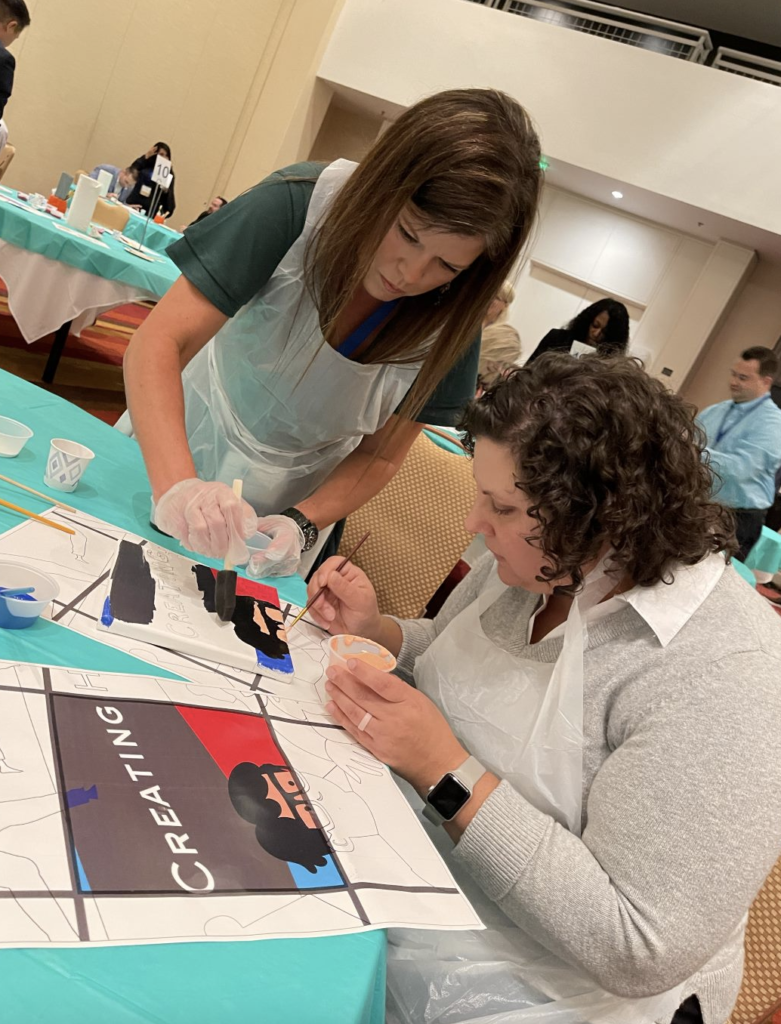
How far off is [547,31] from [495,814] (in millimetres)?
8217

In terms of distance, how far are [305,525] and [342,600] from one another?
0.22 meters

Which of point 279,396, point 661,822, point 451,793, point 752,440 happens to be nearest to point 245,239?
point 279,396

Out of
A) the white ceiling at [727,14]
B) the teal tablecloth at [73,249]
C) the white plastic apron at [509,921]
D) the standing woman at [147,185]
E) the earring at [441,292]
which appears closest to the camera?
the white plastic apron at [509,921]

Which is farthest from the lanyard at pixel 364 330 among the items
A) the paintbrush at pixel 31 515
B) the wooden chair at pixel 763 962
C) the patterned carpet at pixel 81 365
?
the patterned carpet at pixel 81 365

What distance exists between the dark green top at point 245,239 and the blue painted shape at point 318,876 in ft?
3.15

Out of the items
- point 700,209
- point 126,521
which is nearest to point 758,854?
point 126,521

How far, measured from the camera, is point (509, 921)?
1.00 m

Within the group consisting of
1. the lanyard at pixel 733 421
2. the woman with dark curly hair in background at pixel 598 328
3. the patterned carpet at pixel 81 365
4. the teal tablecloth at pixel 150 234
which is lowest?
the patterned carpet at pixel 81 365

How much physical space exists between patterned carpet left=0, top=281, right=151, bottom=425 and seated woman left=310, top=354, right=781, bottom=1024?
3251 millimetres

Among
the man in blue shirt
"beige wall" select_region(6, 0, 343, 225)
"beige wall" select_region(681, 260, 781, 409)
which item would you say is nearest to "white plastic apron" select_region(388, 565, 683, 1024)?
the man in blue shirt

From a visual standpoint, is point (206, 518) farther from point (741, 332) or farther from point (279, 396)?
point (741, 332)

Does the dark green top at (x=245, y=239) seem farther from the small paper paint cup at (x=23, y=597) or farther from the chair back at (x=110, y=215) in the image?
the chair back at (x=110, y=215)

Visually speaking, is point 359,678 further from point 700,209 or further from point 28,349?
point 700,209

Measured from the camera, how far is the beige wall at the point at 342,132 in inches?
383
